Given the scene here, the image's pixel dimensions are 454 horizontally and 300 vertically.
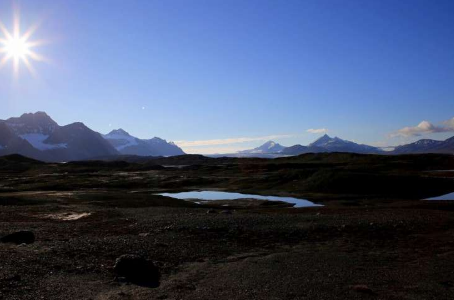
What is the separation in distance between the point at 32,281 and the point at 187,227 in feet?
59.8

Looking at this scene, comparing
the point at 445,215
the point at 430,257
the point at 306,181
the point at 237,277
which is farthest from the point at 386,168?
the point at 237,277

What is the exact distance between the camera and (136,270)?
68.3 feet

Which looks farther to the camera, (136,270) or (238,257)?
(238,257)

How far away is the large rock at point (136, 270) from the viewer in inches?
808

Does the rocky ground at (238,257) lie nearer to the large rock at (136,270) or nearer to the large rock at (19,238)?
the large rock at (136,270)

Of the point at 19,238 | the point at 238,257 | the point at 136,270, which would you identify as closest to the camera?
the point at 136,270

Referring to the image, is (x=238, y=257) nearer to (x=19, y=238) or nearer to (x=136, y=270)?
(x=136, y=270)

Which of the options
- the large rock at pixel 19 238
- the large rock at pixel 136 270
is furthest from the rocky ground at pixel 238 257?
the large rock at pixel 19 238

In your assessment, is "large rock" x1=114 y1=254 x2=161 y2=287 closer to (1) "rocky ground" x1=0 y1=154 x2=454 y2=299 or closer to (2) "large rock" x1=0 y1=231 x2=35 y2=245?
(1) "rocky ground" x1=0 y1=154 x2=454 y2=299

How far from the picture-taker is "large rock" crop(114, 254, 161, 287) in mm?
20516

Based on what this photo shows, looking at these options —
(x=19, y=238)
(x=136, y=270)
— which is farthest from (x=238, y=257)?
(x=19, y=238)

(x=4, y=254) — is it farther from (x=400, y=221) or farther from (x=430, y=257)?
(x=400, y=221)

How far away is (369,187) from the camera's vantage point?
8294 cm

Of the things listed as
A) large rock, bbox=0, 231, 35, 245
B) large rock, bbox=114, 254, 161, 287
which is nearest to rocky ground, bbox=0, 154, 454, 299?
large rock, bbox=114, 254, 161, 287
